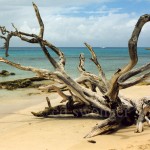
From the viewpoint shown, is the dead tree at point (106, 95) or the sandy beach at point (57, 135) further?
the dead tree at point (106, 95)

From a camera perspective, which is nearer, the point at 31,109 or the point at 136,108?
the point at 136,108

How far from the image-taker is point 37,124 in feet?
31.2

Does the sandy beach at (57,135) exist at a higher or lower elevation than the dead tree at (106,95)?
lower

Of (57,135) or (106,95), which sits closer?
(57,135)

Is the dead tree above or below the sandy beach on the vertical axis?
above

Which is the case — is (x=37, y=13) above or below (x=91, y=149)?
above

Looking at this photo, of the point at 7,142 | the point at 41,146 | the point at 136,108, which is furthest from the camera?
the point at 136,108

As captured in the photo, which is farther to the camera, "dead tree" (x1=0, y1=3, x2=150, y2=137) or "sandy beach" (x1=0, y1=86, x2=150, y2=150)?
"dead tree" (x1=0, y1=3, x2=150, y2=137)

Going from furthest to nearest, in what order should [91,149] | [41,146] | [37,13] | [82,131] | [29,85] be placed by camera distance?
[29,85] → [37,13] → [82,131] → [41,146] → [91,149]

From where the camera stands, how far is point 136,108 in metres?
8.97

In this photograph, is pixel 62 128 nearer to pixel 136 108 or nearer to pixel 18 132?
pixel 18 132

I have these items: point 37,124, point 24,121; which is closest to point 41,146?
point 37,124

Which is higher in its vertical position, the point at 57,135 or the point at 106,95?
the point at 106,95

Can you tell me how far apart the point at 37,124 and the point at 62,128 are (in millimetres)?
1009
